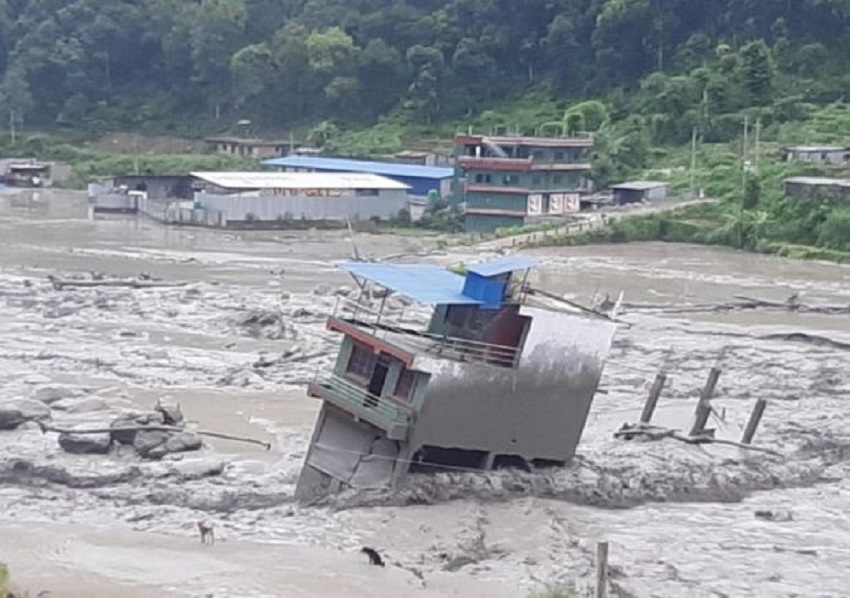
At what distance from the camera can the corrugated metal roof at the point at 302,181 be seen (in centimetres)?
6469

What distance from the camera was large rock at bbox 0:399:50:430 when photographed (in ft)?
81.1

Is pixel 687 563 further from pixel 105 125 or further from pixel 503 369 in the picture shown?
pixel 105 125

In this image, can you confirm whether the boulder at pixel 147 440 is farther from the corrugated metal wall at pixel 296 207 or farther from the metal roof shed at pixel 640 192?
the metal roof shed at pixel 640 192

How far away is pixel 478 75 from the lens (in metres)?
85.6

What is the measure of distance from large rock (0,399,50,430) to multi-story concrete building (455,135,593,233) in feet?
125

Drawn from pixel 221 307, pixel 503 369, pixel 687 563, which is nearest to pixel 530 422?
pixel 503 369

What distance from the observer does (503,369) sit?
21016 millimetres

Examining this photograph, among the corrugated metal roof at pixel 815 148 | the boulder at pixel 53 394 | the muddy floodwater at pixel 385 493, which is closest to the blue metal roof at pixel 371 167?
the corrugated metal roof at pixel 815 148

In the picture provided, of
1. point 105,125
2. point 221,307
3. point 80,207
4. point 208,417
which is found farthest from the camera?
point 105,125

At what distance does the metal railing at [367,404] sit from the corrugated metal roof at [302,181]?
4368 cm

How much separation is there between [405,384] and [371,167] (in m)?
50.3

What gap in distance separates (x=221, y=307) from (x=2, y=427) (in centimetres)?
1568

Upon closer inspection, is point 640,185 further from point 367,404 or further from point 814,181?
point 367,404

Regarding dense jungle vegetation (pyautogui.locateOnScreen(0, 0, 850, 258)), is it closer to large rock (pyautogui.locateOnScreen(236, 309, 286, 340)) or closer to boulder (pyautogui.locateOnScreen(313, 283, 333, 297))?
boulder (pyautogui.locateOnScreen(313, 283, 333, 297))
